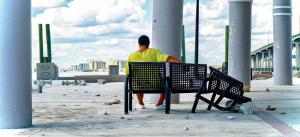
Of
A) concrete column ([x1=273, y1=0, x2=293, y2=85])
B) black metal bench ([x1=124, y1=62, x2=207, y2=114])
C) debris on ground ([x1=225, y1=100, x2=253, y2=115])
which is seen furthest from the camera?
concrete column ([x1=273, y1=0, x2=293, y2=85])

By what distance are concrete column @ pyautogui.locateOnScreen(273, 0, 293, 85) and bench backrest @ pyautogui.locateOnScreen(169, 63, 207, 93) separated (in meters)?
13.4

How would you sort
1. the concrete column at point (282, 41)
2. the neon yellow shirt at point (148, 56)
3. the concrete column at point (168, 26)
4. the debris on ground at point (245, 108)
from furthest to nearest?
the concrete column at point (282, 41)
the concrete column at point (168, 26)
the neon yellow shirt at point (148, 56)
the debris on ground at point (245, 108)

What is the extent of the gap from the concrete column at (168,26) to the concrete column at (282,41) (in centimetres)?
1169

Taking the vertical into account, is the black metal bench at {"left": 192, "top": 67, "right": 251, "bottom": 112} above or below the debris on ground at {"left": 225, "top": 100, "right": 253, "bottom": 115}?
above

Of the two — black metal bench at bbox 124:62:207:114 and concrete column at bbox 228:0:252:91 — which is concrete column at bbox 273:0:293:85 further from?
black metal bench at bbox 124:62:207:114

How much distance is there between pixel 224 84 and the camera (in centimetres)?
962

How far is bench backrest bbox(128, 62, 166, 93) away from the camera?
31.1 ft

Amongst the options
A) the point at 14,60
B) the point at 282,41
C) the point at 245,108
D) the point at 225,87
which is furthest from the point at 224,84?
the point at 282,41

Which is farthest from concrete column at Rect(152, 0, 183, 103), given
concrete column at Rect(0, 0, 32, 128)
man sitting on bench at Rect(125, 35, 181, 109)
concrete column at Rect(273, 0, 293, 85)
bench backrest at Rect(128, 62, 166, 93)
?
concrete column at Rect(273, 0, 293, 85)

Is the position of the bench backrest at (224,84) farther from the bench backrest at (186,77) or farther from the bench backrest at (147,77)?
the bench backrest at (147,77)

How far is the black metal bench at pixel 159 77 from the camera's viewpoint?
372 inches

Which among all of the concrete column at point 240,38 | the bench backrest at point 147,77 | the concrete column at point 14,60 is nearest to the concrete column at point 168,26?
the bench backrest at point 147,77

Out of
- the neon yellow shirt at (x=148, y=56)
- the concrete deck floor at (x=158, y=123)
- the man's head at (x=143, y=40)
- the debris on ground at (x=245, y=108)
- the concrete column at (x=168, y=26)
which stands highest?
the concrete column at (x=168, y=26)

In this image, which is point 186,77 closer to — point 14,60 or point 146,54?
point 146,54
